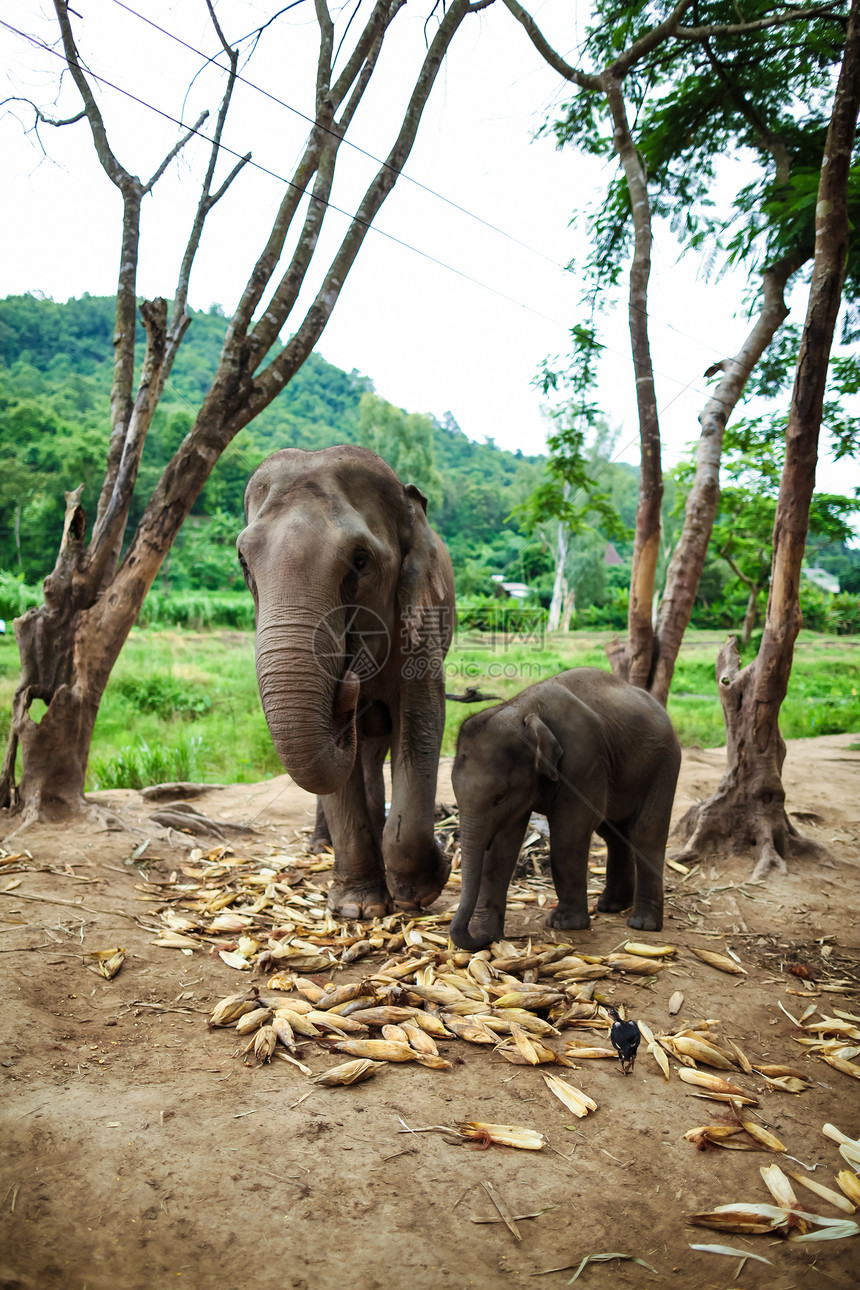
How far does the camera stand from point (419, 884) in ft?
16.3

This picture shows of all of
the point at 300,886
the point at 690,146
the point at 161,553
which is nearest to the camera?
the point at 300,886

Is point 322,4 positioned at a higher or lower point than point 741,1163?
higher

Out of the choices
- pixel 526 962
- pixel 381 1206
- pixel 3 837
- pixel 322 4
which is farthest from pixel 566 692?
pixel 322 4

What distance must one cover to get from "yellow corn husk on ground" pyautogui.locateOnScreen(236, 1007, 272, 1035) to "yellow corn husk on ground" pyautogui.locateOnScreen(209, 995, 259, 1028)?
1.6 inches

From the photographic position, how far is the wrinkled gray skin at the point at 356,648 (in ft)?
12.6

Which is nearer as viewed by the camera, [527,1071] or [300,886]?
[527,1071]

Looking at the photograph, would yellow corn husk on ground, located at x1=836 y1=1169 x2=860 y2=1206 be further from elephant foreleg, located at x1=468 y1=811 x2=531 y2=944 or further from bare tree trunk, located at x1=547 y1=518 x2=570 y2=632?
bare tree trunk, located at x1=547 y1=518 x2=570 y2=632

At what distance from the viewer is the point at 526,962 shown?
4.14m

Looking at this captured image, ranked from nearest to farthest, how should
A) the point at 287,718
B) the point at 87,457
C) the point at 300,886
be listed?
1. the point at 287,718
2. the point at 300,886
3. the point at 87,457

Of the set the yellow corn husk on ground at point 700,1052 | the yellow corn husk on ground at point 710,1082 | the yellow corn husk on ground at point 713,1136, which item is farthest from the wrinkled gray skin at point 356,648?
the yellow corn husk on ground at point 713,1136

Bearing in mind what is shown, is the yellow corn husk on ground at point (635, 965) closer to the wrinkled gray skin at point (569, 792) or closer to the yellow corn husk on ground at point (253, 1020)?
the wrinkled gray skin at point (569, 792)

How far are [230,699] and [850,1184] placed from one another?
15.9 metres

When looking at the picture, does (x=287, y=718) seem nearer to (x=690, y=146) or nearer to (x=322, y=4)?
(x=322, y=4)

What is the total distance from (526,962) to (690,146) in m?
9.26
